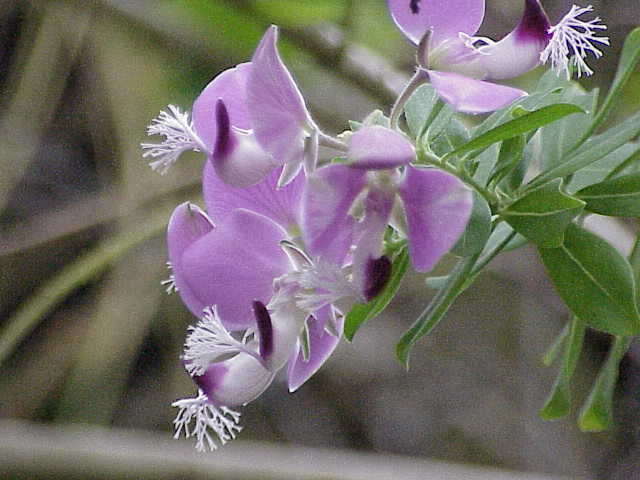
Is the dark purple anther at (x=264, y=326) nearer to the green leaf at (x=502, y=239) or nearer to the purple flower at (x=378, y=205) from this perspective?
the purple flower at (x=378, y=205)

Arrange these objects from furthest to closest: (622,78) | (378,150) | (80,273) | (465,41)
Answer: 1. (80,273)
2. (622,78)
3. (465,41)
4. (378,150)

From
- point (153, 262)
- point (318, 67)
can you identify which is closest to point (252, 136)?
point (318, 67)

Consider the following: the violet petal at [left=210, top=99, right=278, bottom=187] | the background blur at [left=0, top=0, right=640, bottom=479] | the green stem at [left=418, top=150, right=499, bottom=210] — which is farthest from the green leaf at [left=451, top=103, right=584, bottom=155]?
the background blur at [left=0, top=0, right=640, bottom=479]

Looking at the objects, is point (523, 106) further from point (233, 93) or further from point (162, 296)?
point (162, 296)

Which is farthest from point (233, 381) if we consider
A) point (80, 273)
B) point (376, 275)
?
point (80, 273)

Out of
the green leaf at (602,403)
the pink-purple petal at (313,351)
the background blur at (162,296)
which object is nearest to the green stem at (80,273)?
→ the background blur at (162,296)
